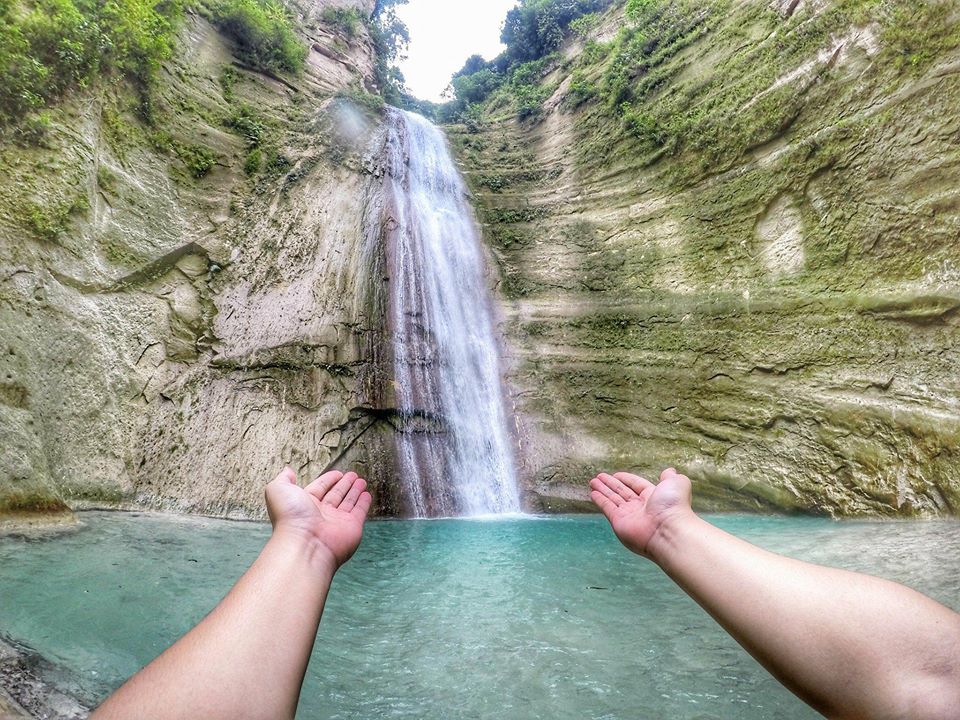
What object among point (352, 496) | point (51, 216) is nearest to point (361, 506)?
point (352, 496)

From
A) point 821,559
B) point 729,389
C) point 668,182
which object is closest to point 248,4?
point 668,182

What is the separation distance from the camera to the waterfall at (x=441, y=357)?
22.5 ft

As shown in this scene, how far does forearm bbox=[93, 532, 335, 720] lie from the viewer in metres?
0.93

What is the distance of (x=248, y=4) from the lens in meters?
8.23

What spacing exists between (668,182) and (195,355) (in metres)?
7.07

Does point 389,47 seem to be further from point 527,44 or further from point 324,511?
point 324,511

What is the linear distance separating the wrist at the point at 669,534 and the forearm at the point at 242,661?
38.4 inches

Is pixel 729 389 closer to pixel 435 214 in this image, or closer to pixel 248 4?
pixel 435 214

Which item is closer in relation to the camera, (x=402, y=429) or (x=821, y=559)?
(x=821, y=559)

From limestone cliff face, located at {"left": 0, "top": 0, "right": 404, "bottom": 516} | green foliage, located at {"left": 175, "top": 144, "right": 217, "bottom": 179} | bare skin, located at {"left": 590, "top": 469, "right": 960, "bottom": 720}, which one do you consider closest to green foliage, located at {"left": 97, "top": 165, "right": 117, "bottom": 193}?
limestone cliff face, located at {"left": 0, "top": 0, "right": 404, "bottom": 516}

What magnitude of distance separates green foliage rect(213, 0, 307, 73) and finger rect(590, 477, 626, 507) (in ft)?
31.1

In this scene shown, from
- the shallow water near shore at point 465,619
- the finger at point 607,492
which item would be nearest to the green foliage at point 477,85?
the shallow water near shore at point 465,619

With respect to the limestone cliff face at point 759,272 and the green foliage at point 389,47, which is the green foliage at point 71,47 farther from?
the green foliage at point 389,47

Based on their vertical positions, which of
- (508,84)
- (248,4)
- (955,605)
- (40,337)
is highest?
(508,84)
